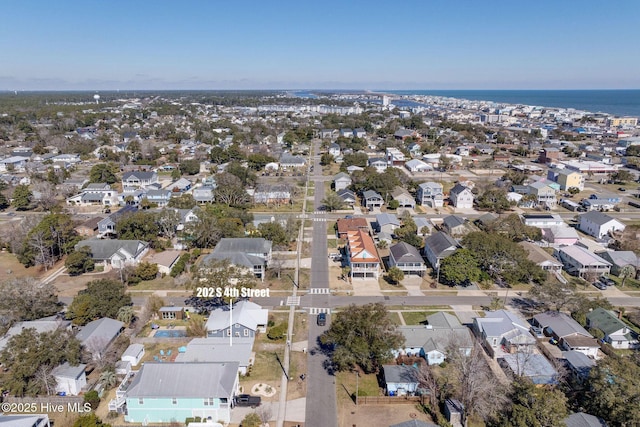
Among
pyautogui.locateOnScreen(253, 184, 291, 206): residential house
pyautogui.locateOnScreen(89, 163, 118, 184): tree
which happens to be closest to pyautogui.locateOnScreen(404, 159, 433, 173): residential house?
pyautogui.locateOnScreen(253, 184, 291, 206): residential house

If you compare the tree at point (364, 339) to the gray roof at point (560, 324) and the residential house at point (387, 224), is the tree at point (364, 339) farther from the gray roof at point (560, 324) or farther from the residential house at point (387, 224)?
the residential house at point (387, 224)

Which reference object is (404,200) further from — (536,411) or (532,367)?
(536,411)

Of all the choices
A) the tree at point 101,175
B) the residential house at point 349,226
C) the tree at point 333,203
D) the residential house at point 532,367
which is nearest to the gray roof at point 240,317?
the residential house at point 532,367

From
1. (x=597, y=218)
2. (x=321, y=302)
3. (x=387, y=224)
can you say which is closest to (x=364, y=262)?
(x=321, y=302)

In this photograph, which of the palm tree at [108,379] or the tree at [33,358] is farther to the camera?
the palm tree at [108,379]

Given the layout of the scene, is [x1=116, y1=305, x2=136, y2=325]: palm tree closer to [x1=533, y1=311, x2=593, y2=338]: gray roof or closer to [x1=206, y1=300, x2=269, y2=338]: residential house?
[x1=206, y1=300, x2=269, y2=338]: residential house

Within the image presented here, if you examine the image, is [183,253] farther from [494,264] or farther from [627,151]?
[627,151]
